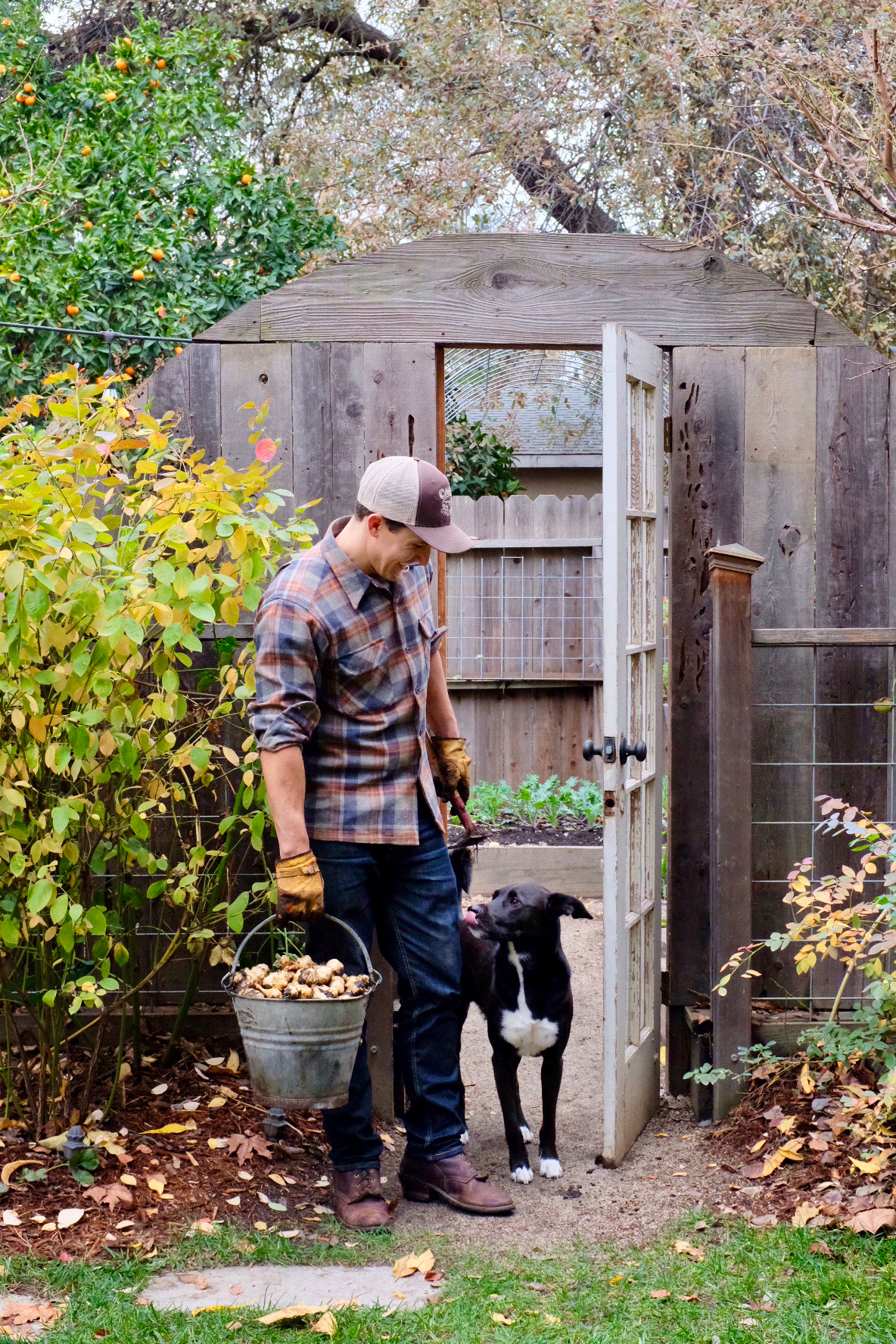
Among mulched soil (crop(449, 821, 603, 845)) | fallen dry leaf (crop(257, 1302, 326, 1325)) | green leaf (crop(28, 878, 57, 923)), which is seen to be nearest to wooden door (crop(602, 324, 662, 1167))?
fallen dry leaf (crop(257, 1302, 326, 1325))

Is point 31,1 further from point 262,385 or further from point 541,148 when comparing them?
point 262,385

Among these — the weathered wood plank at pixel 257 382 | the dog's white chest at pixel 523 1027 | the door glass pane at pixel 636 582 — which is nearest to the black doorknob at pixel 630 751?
the door glass pane at pixel 636 582

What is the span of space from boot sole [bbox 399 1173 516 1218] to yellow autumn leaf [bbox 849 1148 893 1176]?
0.96 metres

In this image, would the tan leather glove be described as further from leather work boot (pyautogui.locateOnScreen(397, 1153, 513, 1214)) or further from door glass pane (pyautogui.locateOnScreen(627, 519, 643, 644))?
door glass pane (pyautogui.locateOnScreen(627, 519, 643, 644))

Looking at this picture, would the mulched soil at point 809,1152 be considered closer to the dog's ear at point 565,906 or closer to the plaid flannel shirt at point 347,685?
the dog's ear at point 565,906

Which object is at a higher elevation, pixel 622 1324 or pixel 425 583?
pixel 425 583

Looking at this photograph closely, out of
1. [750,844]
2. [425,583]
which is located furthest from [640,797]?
[425,583]

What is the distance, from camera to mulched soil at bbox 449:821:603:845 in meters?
7.27

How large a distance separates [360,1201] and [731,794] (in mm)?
1647

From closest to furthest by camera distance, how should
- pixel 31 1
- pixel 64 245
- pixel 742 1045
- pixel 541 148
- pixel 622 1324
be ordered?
1. pixel 622 1324
2. pixel 742 1045
3. pixel 64 245
4. pixel 31 1
5. pixel 541 148

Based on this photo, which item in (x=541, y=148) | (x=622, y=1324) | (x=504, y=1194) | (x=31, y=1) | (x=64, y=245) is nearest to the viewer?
(x=622, y=1324)

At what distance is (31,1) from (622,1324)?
7.92 metres

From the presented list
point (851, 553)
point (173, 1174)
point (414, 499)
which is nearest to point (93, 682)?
point (414, 499)

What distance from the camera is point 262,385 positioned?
396cm
